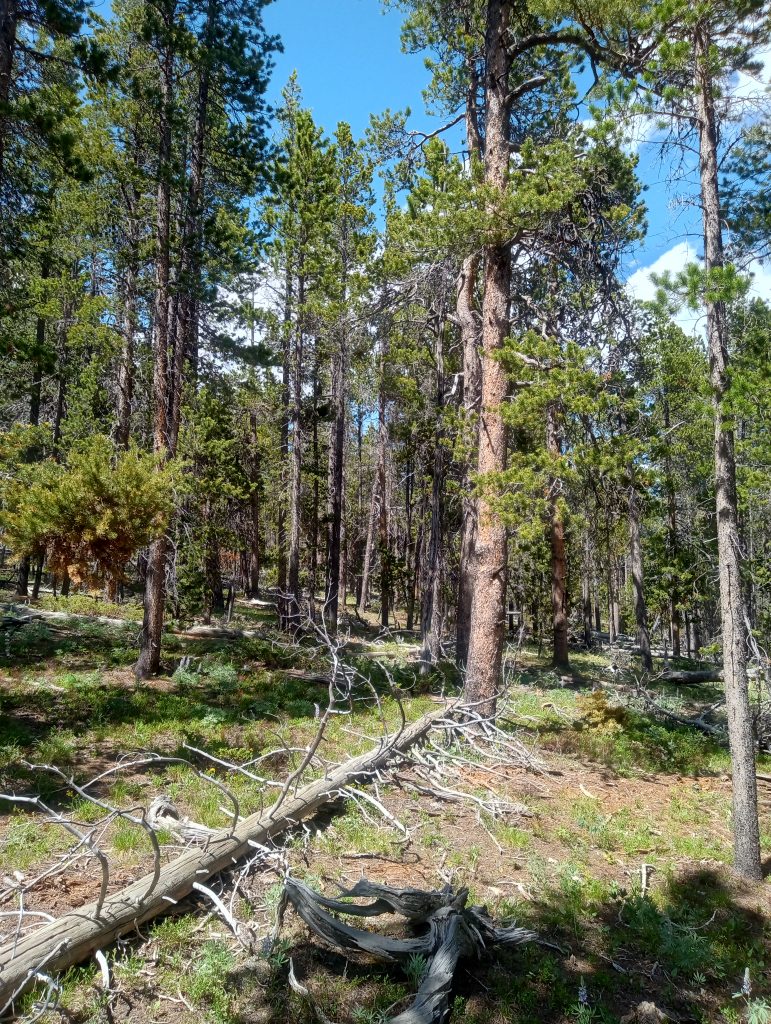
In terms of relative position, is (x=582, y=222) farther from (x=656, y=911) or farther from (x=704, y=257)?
(x=656, y=911)

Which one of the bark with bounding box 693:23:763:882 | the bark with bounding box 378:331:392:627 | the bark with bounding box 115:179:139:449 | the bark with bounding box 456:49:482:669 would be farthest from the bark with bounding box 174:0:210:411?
the bark with bounding box 693:23:763:882

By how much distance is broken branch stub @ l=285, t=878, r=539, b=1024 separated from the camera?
13.1 ft

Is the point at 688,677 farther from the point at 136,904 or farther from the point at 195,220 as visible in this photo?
the point at 195,220

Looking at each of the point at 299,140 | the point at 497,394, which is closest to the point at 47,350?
the point at 497,394

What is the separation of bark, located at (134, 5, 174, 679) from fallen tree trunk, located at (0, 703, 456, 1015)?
637 cm

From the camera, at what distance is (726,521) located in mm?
6281

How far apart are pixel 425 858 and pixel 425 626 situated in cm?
1133

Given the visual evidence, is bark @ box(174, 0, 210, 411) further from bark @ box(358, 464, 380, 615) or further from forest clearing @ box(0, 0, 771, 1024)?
bark @ box(358, 464, 380, 615)

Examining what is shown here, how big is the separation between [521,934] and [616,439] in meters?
5.67

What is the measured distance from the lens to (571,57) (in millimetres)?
9469

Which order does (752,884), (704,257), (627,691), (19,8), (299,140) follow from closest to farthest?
(752,884)
(704,257)
(19,8)
(627,691)
(299,140)

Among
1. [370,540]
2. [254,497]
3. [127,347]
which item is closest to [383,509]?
[370,540]

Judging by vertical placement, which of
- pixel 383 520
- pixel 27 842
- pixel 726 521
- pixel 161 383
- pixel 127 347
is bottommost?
pixel 27 842

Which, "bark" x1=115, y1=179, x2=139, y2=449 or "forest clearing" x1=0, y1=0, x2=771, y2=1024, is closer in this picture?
"forest clearing" x1=0, y1=0, x2=771, y2=1024
